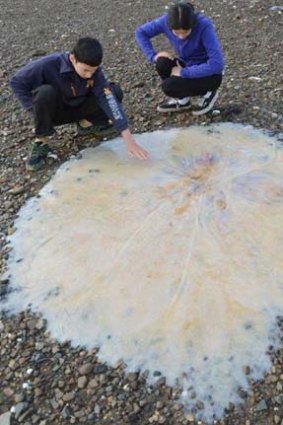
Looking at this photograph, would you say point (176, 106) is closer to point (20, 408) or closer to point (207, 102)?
point (207, 102)

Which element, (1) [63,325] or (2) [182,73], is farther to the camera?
(2) [182,73]

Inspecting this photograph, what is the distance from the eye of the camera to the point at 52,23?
5.75 metres

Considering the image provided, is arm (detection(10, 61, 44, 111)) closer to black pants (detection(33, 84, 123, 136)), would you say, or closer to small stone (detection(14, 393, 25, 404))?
black pants (detection(33, 84, 123, 136))

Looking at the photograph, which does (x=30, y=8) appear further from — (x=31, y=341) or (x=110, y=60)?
(x=31, y=341)

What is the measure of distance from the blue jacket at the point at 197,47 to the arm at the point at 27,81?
34.7 inches

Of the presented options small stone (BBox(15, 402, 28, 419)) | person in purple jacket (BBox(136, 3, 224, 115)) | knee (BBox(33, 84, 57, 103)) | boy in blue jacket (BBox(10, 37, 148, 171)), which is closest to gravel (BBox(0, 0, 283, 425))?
small stone (BBox(15, 402, 28, 419))

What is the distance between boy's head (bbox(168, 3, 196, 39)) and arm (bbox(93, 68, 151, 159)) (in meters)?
0.52

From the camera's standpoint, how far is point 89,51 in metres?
2.84

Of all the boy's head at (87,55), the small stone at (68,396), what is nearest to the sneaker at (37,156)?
the boy's head at (87,55)

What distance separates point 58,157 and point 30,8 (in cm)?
354

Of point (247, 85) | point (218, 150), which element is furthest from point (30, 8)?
point (218, 150)

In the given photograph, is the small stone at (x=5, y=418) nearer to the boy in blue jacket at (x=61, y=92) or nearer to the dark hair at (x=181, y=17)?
the boy in blue jacket at (x=61, y=92)

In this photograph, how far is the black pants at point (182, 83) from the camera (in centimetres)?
359

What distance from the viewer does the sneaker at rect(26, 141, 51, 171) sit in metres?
3.32
